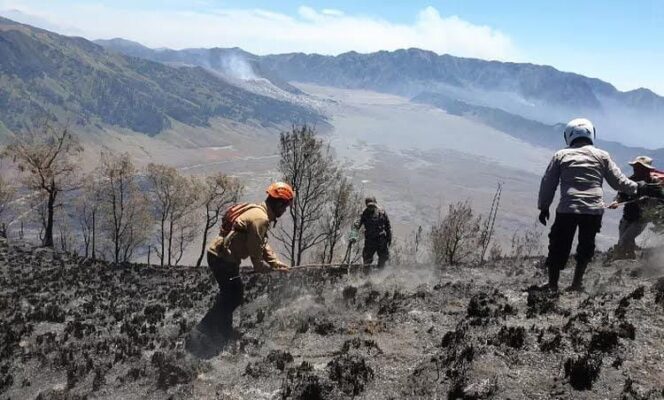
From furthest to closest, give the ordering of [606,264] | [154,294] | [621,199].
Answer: [154,294] < [606,264] < [621,199]

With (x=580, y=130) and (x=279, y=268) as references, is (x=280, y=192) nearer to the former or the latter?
(x=279, y=268)

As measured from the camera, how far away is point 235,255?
8055 millimetres

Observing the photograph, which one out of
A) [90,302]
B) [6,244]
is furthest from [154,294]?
[6,244]

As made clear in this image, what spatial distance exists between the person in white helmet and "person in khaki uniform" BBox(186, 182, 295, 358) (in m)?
4.31

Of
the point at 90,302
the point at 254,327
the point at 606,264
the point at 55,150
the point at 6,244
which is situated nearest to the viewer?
the point at 254,327

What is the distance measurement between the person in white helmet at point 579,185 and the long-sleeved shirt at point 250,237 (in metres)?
4.46

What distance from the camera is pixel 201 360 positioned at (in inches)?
323

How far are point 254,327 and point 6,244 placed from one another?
31.1 metres

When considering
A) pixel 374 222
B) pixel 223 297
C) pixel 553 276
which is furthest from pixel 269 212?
pixel 374 222

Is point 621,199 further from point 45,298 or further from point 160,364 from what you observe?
point 45,298

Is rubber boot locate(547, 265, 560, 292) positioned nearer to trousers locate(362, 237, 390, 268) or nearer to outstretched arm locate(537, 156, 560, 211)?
outstretched arm locate(537, 156, 560, 211)

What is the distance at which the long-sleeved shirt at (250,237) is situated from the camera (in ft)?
25.2

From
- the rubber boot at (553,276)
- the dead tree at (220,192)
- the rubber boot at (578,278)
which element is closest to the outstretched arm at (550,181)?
the rubber boot at (553,276)

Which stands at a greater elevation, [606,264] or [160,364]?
[606,264]
